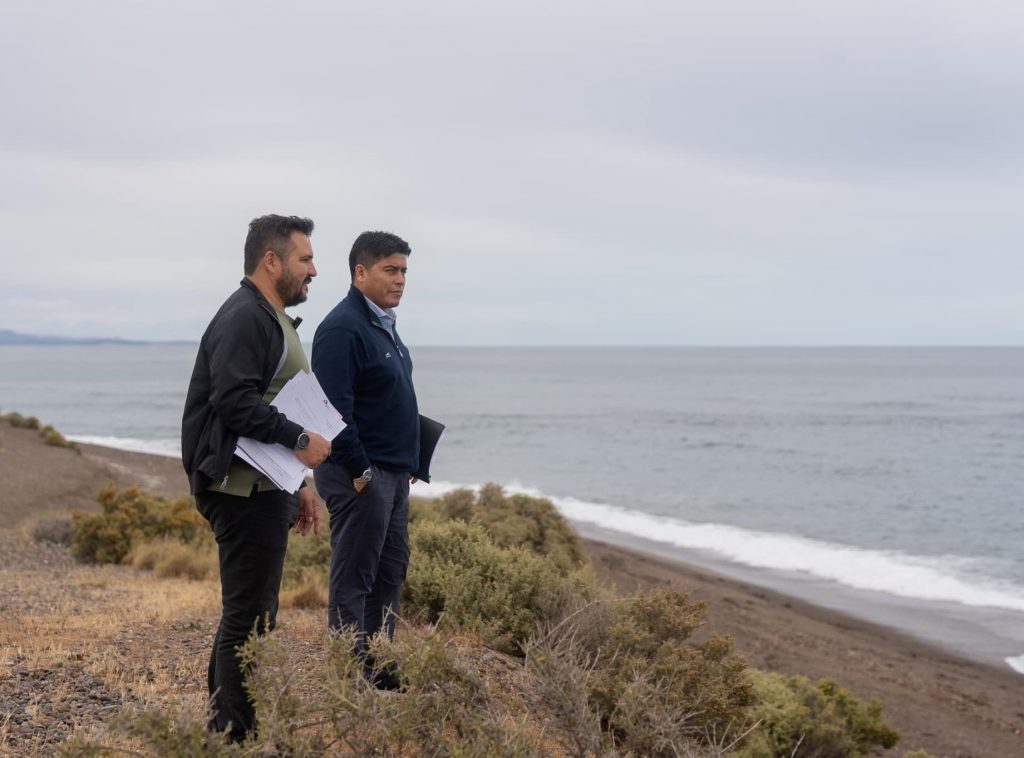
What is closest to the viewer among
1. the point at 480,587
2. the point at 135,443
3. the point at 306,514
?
the point at 306,514

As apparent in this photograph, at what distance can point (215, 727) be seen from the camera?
3568 millimetres

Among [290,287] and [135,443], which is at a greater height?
[290,287]

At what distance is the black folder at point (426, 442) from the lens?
505cm

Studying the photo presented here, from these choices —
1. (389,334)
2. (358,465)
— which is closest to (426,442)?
(389,334)

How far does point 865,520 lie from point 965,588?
6736 millimetres

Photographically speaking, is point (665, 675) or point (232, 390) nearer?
point (232, 390)

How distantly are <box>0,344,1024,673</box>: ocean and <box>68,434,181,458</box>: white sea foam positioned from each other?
0.14 m

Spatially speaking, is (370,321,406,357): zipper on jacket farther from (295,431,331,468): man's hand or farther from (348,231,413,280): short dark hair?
(295,431,331,468): man's hand

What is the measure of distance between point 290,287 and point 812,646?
9.46m

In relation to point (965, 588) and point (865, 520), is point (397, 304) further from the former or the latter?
point (865, 520)

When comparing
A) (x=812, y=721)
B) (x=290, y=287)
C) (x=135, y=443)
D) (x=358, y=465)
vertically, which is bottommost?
(x=135, y=443)

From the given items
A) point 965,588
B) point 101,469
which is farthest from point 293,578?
point 101,469

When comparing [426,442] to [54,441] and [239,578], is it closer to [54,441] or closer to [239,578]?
[239,578]

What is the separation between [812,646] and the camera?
37.3ft
